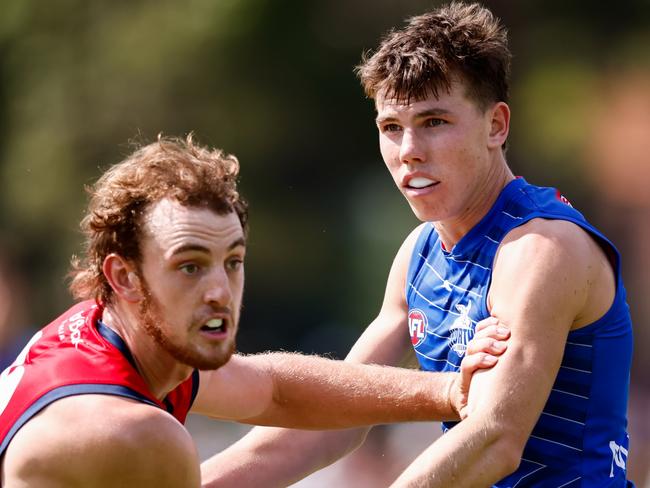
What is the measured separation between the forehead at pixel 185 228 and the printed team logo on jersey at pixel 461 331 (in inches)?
40.9

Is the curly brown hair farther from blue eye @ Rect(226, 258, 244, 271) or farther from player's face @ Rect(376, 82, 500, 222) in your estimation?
player's face @ Rect(376, 82, 500, 222)

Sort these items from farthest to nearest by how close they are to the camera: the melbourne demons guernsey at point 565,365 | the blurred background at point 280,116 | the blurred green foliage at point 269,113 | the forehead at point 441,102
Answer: the blurred green foliage at point 269,113 < the blurred background at point 280,116 < the forehead at point 441,102 < the melbourne demons guernsey at point 565,365

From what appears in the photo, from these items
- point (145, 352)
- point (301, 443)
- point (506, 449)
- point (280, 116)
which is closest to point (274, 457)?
point (301, 443)

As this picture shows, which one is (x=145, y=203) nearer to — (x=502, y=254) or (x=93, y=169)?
(x=502, y=254)

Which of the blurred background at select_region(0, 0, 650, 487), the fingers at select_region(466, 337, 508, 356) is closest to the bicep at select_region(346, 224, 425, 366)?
the fingers at select_region(466, 337, 508, 356)

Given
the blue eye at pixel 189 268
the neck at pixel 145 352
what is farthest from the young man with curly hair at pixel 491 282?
the blue eye at pixel 189 268

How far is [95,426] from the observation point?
12.5 ft

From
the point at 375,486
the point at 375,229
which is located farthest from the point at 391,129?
the point at 375,229

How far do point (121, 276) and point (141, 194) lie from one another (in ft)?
1.02

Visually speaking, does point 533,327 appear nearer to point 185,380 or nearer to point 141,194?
point 185,380

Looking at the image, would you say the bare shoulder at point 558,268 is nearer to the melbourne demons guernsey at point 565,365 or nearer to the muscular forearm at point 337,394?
the melbourne demons guernsey at point 565,365

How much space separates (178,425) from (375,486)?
16.1 feet

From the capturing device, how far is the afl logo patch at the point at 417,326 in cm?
505

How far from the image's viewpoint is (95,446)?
12.5ft
